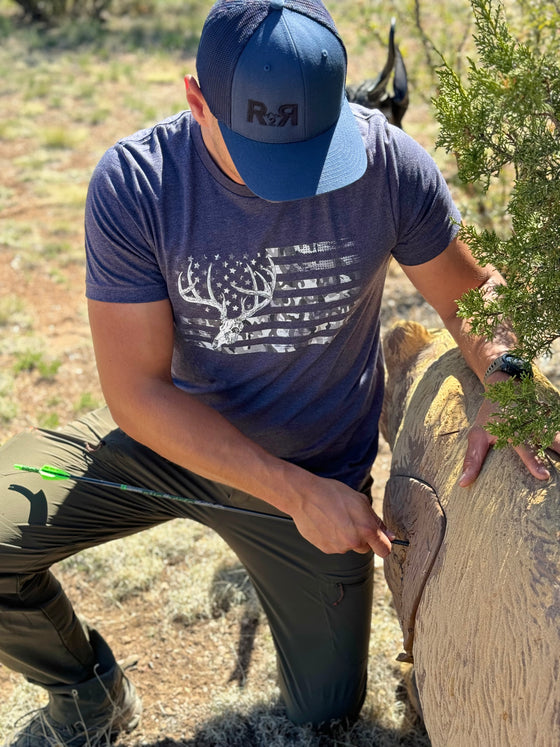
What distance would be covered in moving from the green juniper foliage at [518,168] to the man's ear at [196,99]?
0.65m

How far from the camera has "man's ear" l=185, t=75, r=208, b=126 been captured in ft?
6.65

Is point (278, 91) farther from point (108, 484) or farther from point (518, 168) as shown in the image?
point (108, 484)

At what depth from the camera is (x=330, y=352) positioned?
7.75 feet

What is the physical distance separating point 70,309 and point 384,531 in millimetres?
3936

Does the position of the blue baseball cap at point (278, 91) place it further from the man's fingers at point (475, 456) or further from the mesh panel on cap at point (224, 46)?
the man's fingers at point (475, 456)

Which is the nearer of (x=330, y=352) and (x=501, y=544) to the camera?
(x=501, y=544)

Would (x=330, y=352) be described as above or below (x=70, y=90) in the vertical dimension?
below

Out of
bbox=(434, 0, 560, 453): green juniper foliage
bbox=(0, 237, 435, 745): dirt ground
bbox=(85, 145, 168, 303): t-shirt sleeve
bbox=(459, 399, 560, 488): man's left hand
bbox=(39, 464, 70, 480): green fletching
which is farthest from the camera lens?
bbox=(0, 237, 435, 745): dirt ground

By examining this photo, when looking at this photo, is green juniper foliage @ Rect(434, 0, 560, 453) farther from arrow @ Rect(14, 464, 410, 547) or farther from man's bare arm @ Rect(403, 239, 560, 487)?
arrow @ Rect(14, 464, 410, 547)

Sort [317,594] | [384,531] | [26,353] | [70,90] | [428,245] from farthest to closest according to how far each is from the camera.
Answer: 1. [70,90]
2. [26,353]
3. [317,594]
4. [428,245]
5. [384,531]

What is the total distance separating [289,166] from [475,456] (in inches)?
32.0

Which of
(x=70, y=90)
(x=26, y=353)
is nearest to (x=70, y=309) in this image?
(x=26, y=353)

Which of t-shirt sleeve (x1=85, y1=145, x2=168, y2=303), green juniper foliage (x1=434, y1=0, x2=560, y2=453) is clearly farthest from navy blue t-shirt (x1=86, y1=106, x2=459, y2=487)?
green juniper foliage (x1=434, y1=0, x2=560, y2=453)

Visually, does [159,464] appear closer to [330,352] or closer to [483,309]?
[330,352]
